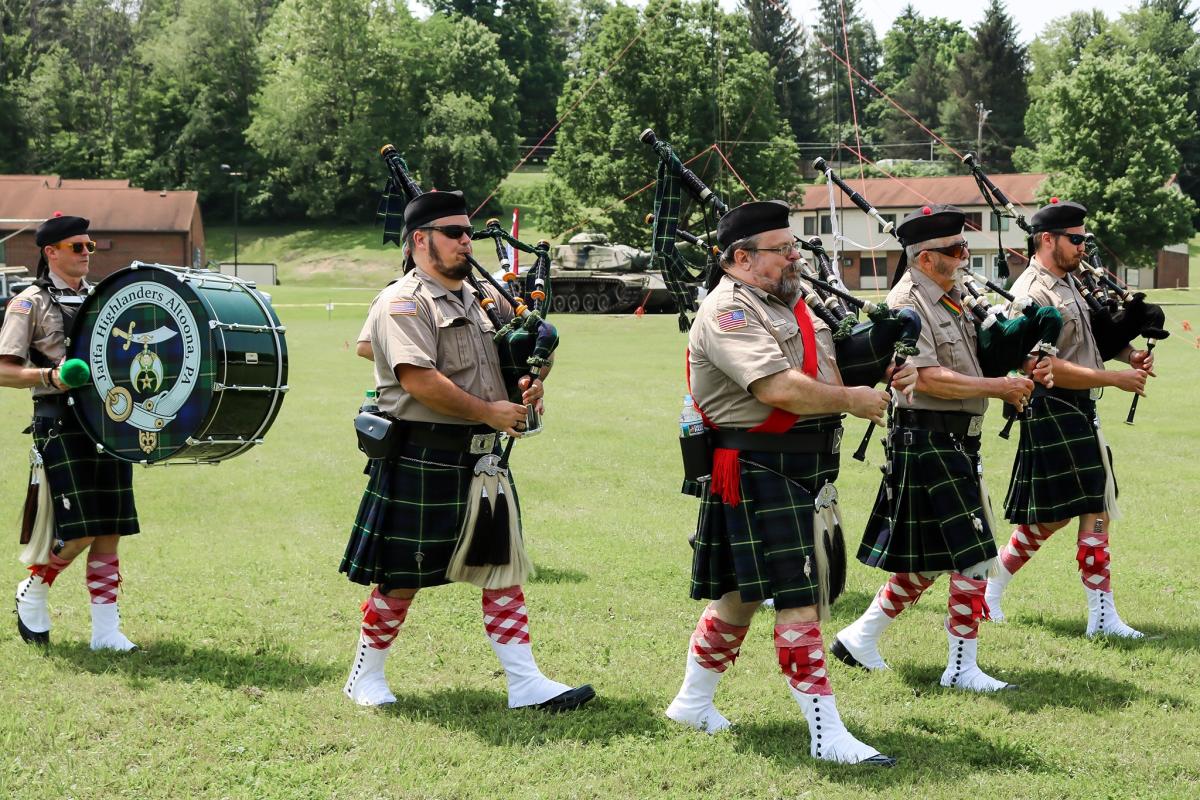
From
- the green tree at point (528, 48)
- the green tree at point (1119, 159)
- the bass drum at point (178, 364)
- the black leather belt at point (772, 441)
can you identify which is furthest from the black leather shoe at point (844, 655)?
the green tree at point (528, 48)

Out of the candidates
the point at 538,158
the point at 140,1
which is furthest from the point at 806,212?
the point at 140,1

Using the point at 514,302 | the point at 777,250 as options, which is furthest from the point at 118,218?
the point at 777,250

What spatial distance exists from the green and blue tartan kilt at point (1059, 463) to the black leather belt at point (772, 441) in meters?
1.88

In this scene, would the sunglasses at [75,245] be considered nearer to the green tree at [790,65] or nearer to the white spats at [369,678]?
the white spats at [369,678]

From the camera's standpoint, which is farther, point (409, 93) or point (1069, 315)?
point (409, 93)

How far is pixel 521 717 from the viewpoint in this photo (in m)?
4.48

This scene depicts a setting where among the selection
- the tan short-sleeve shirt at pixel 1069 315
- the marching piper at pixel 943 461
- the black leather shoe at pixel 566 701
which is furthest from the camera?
the tan short-sleeve shirt at pixel 1069 315

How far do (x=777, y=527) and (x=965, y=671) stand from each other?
50.8 inches

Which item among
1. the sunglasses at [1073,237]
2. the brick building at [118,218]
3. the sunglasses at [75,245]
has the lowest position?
the sunglasses at [75,245]

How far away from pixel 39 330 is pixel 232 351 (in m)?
1.12

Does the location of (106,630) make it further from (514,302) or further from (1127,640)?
(1127,640)

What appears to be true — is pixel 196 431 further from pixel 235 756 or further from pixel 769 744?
pixel 769 744

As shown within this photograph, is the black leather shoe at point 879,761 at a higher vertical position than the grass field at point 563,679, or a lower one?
higher

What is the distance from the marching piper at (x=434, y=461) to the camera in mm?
4484
